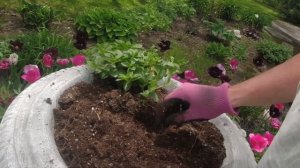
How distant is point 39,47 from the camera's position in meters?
3.51

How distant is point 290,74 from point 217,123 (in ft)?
1.98

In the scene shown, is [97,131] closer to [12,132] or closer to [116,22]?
[12,132]

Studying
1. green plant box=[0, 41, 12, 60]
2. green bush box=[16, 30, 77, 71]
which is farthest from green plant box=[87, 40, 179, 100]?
green plant box=[0, 41, 12, 60]

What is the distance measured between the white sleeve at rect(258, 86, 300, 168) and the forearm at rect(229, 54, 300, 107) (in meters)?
0.13

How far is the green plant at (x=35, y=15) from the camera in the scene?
430cm

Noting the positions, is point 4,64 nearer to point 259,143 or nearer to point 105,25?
point 105,25

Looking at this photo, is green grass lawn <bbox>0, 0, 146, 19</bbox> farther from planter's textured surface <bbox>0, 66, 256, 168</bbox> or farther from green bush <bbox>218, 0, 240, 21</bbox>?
planter's textured surface <bbox>0, 66, 256, 168</bbox>


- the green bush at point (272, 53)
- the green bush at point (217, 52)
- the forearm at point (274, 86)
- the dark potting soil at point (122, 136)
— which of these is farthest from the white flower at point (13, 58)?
the green bush at point (272, 53)

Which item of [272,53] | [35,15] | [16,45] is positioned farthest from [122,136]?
[272,53]

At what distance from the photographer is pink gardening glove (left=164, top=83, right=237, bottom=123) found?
206cm

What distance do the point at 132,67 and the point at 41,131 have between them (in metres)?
0.59

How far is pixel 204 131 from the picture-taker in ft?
6.86

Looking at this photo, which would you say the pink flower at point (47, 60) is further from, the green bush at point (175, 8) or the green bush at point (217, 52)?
the green bush at point (175, 8)

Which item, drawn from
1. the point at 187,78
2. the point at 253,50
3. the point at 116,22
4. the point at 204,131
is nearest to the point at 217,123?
the point at 204,131
